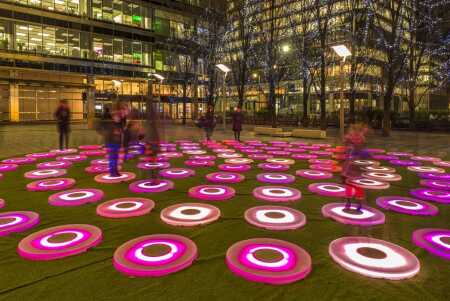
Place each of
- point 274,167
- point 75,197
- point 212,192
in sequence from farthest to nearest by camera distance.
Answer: point 274,167 < point 212,192 < point 75,197

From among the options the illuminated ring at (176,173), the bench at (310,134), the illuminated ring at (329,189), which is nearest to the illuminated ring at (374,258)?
the illuminated ring at (329,189)

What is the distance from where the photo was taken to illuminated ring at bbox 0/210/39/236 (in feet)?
16.3

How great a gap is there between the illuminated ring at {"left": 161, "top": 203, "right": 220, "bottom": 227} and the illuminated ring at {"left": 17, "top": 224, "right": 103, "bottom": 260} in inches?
→ 49.1

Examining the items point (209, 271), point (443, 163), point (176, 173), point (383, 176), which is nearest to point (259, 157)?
point (176, 173)

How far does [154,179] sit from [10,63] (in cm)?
3645

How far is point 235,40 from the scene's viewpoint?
111 feet

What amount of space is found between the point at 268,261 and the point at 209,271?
79 centimetres

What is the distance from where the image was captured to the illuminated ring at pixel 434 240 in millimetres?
4353

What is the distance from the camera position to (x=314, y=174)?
9500mm

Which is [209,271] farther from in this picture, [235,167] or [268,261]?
[235,167]

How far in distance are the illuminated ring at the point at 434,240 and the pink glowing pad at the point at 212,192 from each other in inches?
149

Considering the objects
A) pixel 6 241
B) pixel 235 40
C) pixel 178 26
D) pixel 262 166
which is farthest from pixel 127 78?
pixel 6 241

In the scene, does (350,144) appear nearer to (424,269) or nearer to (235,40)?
(424,269)

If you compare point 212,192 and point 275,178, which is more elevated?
point 275,178
